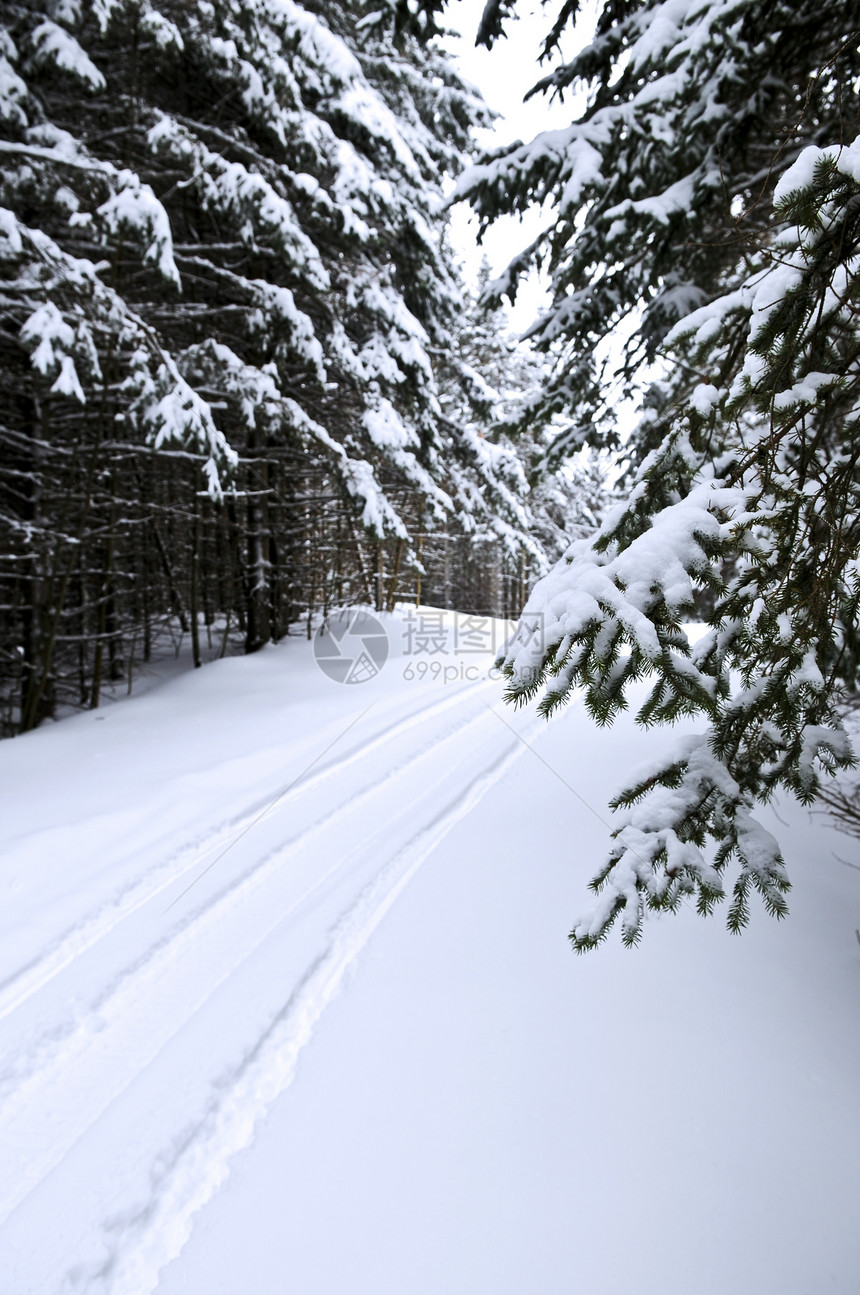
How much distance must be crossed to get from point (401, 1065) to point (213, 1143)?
822 millimetres

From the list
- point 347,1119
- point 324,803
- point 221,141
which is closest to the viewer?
point 347,1119

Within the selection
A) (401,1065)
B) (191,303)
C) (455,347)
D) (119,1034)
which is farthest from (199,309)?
(401,1065)

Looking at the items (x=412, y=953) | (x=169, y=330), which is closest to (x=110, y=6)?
(x=169, y=330)

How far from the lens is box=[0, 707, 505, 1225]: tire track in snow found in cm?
254

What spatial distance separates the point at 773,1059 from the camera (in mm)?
2918

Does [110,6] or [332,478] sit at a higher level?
[110,6]

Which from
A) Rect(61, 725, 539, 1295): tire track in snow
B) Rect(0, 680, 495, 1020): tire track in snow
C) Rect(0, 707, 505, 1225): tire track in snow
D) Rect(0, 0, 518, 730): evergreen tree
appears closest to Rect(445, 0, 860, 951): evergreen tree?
Rect(61, 725, 539, 1295): tire track in snow

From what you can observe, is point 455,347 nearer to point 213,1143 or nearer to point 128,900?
point 128,900

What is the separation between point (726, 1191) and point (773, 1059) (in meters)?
0.76

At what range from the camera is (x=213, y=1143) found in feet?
8.34

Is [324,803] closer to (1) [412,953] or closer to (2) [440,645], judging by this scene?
(1) [412,953]

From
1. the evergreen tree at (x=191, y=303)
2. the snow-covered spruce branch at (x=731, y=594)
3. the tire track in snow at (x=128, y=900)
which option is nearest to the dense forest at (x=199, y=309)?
the evergreen tree at (x=191, y=303)

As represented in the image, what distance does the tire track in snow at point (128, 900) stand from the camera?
11.1 ft

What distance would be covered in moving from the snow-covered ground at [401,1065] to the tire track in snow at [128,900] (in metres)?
0.02
